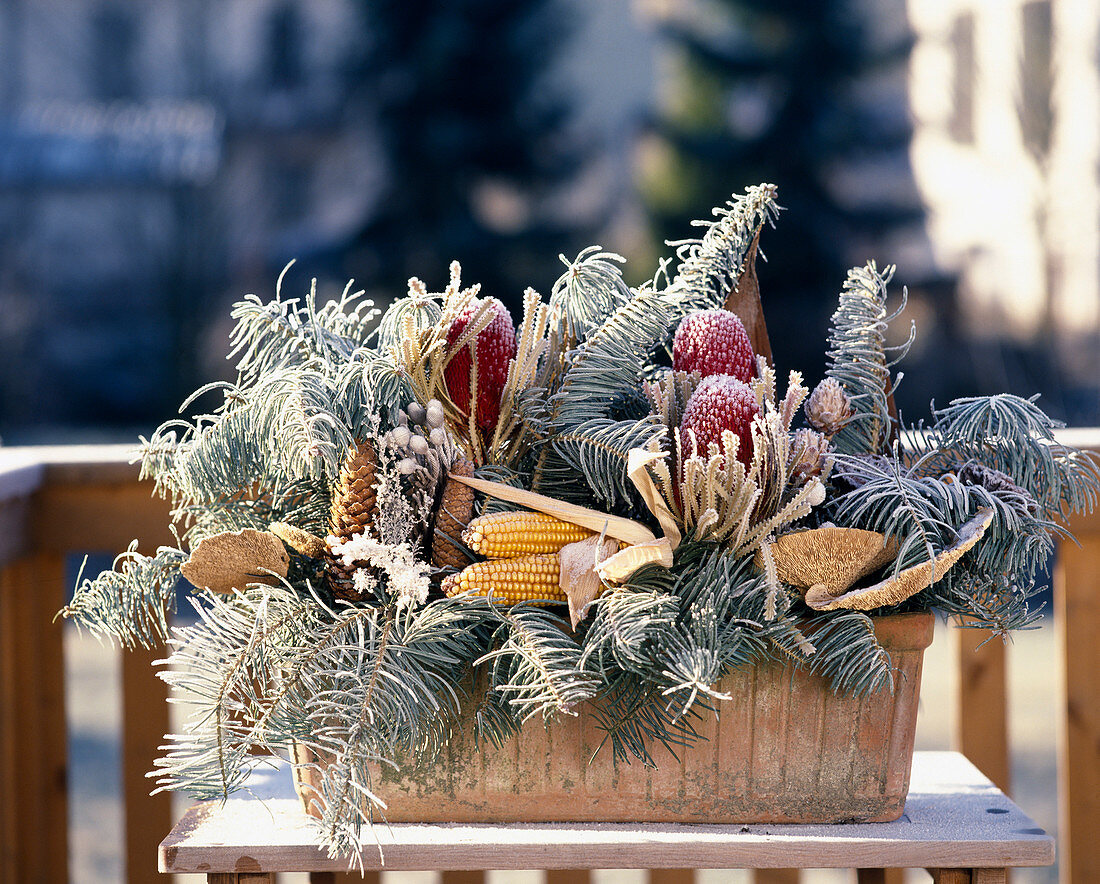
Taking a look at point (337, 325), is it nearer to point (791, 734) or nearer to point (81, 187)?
point (791, 734)

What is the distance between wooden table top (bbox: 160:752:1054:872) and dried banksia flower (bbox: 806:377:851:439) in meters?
0.27

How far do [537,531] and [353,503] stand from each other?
4.7 inches

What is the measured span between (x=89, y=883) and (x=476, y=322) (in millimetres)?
2179

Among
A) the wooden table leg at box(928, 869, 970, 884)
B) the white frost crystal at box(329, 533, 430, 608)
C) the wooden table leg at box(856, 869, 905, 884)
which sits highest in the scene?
the white frost crystal at box(329, 533, 430, 608)

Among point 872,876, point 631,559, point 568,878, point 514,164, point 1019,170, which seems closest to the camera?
point 631,559

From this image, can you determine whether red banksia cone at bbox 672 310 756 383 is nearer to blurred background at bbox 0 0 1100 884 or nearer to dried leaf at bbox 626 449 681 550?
dried leaf at bbox 626 449 681 550

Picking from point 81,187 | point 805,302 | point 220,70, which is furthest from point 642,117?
point 81,187

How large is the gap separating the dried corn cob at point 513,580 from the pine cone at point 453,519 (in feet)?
0.09

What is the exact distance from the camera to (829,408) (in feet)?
2.38

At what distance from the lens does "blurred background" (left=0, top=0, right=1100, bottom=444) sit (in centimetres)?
663

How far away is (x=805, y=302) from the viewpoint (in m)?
6.29

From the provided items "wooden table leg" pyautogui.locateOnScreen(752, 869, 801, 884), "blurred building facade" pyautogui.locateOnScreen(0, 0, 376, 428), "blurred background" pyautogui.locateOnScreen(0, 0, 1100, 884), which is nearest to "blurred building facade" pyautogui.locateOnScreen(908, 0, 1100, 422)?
"blurred background" pyautogui.locateOnScreen(0, 0, 1100, 884)

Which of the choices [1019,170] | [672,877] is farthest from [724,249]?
[1019,170]

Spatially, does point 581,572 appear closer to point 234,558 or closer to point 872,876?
point 234,558
